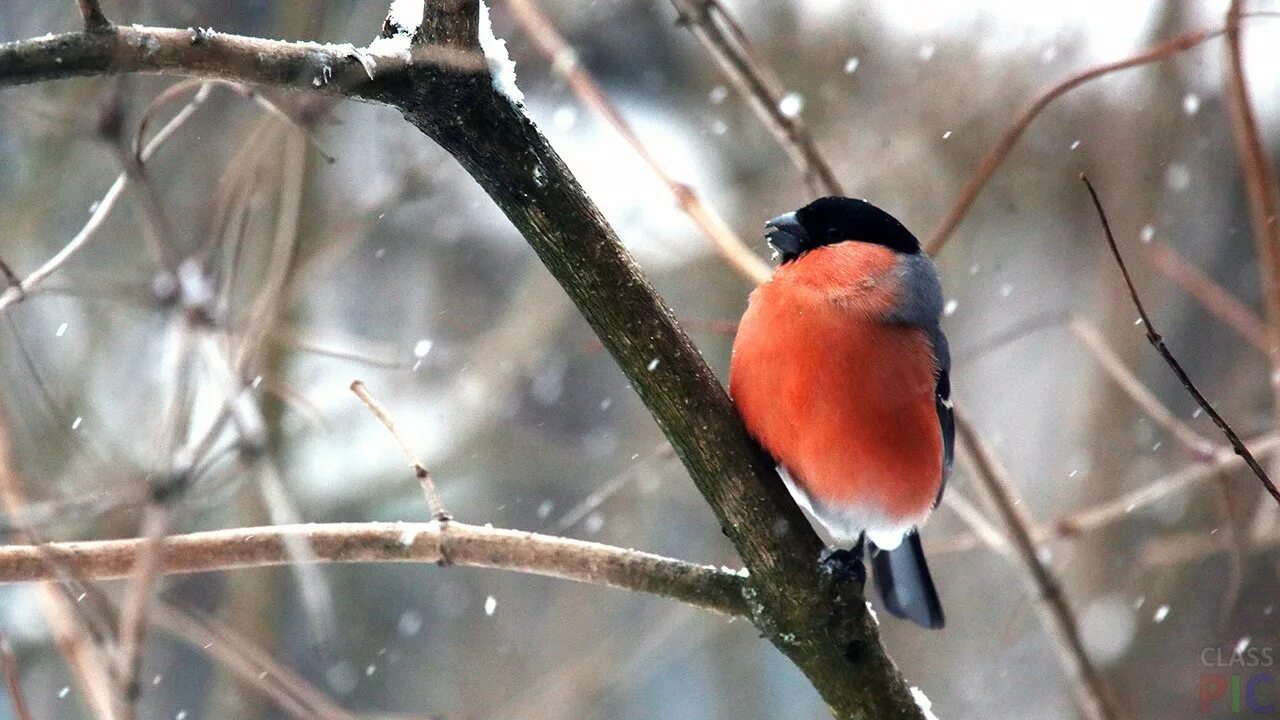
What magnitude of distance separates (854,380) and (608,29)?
4.74 m

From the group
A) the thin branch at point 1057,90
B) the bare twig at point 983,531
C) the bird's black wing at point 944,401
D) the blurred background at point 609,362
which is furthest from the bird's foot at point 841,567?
the blurred background at point 609,362

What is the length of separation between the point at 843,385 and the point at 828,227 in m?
0.50

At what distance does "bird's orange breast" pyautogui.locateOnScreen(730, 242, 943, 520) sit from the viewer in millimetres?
2234

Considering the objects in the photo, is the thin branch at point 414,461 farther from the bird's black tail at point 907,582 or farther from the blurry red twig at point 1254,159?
the blurry red twig at point 1254,159

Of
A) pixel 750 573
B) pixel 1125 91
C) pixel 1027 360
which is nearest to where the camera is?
pixel 750 573

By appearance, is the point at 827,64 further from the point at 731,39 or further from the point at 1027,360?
the point at 731,39

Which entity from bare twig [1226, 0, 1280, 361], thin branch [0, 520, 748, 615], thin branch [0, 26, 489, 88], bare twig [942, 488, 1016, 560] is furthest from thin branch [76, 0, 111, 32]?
bare twig [942, 488, 1016, 560]

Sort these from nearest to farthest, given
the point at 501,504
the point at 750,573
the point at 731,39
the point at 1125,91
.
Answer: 1. the point at 750,573
2. the point at 731,39
3. the point at 1125,91
4. the point at 501,504

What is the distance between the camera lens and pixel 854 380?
2.31m

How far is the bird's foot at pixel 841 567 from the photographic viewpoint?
1.83m

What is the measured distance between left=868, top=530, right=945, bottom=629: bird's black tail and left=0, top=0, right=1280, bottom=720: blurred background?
129 cm

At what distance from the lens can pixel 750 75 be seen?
252 centimetres

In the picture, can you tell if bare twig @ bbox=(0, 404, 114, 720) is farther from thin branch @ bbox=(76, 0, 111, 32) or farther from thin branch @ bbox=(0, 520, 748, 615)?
thin branch @ bbox=(76, 0, 111, 32)

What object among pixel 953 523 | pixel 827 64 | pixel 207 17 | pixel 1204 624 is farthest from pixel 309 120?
pixel 1204 624
